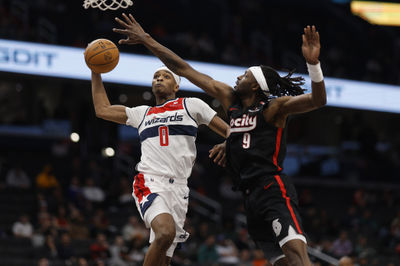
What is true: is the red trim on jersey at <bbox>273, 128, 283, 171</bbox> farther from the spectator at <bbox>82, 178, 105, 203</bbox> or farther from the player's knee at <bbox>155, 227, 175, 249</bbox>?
the spectator at <bbox>82, 178, 105, 203</bbox>

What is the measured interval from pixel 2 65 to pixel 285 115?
12.6 metres

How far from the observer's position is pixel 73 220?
17.6 m

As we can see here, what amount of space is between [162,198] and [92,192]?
13219 millimetres

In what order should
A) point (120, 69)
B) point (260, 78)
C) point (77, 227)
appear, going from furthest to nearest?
point (120, 69)
point (77, 227)
point (260, 78)

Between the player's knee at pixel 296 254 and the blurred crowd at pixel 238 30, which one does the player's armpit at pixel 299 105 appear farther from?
the blurred crowd at pixel 238 30

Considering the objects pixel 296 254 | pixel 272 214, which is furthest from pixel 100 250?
pixel 296 254

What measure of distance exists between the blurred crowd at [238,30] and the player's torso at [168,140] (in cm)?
1131

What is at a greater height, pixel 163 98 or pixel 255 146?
pixel 163 98

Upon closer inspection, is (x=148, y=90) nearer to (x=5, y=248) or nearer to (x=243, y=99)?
(x=5, y=248)

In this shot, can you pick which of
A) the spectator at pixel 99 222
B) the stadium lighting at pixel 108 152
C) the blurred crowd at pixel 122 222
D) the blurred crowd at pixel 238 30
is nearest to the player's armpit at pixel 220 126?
the blurred crowd at pixel 122 222

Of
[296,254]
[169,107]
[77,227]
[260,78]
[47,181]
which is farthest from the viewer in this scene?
[47,181]

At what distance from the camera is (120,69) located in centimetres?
1900

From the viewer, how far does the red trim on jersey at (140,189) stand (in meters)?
7.44

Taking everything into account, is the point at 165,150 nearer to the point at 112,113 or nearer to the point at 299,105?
the point at 112,113
